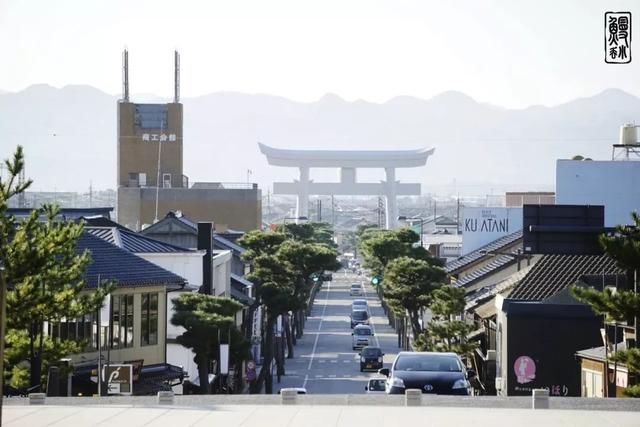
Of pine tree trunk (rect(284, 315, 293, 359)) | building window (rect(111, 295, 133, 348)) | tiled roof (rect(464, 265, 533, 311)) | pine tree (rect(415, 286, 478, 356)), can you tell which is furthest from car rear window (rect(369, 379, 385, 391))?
pine tree trunk (rect(284, 315, 293, 359))

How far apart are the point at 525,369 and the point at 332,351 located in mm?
38739

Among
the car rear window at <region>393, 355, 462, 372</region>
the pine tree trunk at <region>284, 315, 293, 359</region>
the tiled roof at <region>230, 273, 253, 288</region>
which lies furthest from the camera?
the pine tree trunk at <region>284, 315, 293, 359</region>

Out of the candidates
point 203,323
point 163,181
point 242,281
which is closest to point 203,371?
point 203,323

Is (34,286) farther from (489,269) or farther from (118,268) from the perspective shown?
(489,269)

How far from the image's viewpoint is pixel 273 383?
213 feet

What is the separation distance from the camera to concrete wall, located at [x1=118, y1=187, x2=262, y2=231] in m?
123

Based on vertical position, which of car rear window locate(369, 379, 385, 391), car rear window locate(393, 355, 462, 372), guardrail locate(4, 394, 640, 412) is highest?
guardrail locate(4, 394, 640, 412)

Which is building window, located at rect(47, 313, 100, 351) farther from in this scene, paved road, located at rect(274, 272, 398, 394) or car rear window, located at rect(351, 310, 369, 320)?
car rear window, located at rect(351, 310, 369, 320)

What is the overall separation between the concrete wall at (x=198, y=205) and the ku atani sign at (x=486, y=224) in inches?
1696

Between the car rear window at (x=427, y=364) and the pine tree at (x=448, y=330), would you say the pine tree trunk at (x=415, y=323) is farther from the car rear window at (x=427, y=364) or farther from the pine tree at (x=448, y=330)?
the car rear window at (x=427, y=364)

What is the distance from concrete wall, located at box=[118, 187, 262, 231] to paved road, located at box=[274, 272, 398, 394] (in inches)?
442

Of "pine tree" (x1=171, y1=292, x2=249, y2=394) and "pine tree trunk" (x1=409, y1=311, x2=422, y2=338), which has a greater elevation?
"pine tree" (x1=171, y1=292, x2=249, y2=394)

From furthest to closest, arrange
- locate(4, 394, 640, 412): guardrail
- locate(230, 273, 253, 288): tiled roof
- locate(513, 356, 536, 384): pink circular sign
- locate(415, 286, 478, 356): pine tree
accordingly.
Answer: locate(230, 273, 253, 288): tiled roof < locate(415, 286, 478, 356): pine tree < locate(513, 356, 536, 384): pink circular sign < locate(4, 394, 640, 412): guardrail

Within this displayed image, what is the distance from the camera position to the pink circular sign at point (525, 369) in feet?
138
